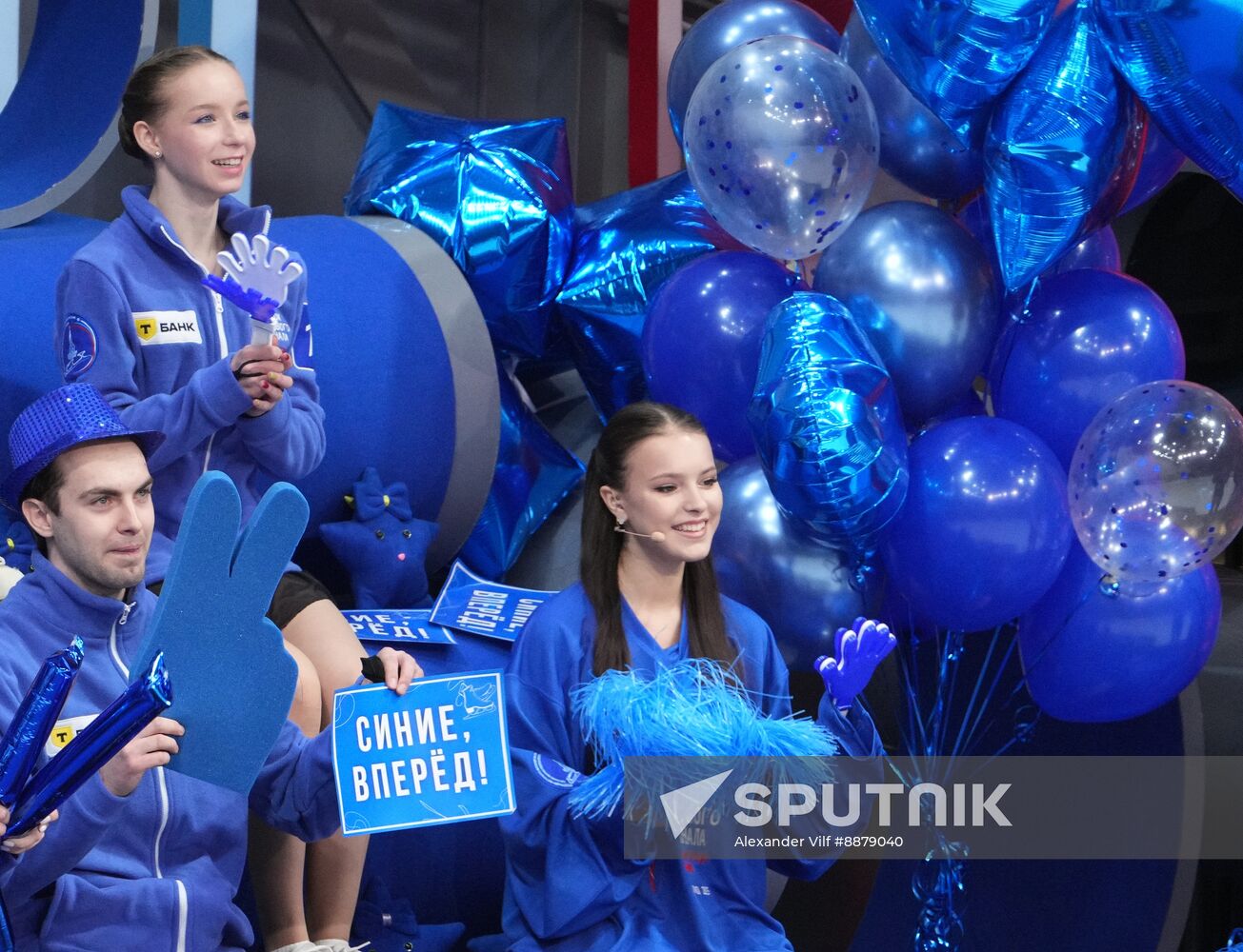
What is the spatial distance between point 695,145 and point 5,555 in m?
1.33

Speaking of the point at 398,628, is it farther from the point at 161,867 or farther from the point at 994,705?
the point at 994,705

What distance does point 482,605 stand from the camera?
10.5 feet

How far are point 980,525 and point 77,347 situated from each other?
1.44 m

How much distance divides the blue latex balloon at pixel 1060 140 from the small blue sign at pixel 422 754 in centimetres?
131

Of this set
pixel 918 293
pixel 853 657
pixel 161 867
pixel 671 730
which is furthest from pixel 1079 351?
pixel 161 867

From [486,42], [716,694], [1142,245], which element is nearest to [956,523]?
[716,694]

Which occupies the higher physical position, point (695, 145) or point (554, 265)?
point (695, 145)

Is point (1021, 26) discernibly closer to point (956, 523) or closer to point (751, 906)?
point (956, 523)

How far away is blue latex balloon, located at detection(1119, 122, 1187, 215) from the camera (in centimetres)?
291

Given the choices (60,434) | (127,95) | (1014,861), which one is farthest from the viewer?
(1014,861)

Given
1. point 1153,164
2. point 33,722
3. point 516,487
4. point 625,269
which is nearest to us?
point 33,722

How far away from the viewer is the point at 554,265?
3738 millimetres

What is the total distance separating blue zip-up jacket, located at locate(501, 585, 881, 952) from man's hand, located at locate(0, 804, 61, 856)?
0.77m

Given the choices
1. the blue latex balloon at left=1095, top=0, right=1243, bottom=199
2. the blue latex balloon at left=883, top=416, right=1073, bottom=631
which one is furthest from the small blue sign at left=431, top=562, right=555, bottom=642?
the blue latex balloon at left=1095, top=0, right=1243, bottom=199
